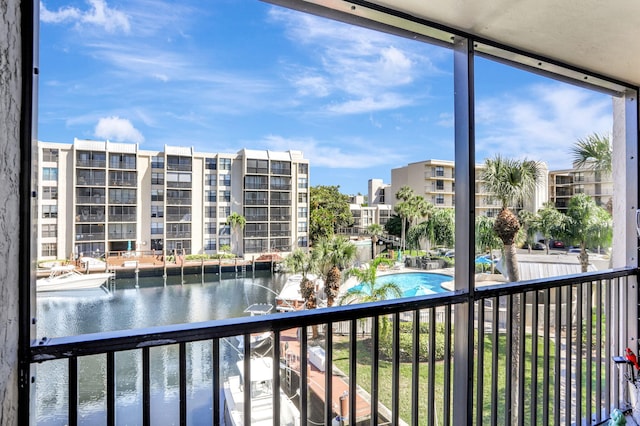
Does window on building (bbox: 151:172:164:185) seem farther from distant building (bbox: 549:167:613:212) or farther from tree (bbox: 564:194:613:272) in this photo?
tree (bbox: 564:194:613:272)

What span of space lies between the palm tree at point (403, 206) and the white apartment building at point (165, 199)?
1.44 ft

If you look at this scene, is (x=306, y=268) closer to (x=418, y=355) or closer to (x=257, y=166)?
(x=257, y=166)

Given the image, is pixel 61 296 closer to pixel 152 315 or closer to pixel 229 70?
pixel 152 315

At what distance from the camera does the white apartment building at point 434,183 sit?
5.07ft

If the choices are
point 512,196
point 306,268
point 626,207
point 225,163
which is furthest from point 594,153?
point 225,163

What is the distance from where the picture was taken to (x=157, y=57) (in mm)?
1137

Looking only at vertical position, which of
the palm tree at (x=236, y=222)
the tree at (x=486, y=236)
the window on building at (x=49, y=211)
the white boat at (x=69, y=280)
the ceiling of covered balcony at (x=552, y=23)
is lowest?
the white boat at (x=69, y=280)

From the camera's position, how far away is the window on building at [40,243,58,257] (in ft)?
3.28

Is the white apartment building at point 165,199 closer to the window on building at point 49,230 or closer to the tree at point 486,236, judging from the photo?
the window on building at point 49,230

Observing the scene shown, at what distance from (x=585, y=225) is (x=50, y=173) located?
9.28 feet

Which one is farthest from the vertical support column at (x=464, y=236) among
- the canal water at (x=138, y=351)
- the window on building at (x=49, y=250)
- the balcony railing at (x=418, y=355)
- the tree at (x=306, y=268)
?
the window on building at (x=49, y=250)

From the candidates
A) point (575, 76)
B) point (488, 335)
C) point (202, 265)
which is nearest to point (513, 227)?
point (488, 335)

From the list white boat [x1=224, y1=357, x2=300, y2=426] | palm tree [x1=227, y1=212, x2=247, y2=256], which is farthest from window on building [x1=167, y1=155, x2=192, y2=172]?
white boat [x1=224, y1=357, x2=300, y2=426]

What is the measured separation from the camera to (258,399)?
4.19ft
